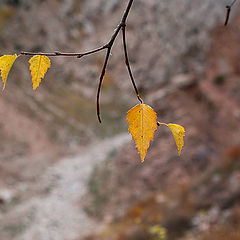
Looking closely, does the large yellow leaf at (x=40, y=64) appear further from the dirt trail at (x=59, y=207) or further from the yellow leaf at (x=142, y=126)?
the dirt trail at (x=59, y=207)

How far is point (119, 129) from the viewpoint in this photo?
14.5 metres

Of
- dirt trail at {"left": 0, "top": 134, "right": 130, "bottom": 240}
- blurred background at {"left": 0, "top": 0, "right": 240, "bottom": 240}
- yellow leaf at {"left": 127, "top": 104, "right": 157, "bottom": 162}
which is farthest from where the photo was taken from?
dirt trail at {"left": 0, "top": 134, "right": 130, "bottom": 240}

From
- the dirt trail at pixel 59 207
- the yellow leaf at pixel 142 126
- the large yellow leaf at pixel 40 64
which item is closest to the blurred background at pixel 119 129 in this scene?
the dirt trail at pixel 59 207

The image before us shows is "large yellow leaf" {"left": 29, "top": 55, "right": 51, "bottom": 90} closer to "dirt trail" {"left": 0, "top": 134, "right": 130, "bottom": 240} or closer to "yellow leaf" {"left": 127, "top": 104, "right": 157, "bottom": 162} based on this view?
"yellow leaf" {"left": 127, "top": 104, "right": 157, "bottom": 162}

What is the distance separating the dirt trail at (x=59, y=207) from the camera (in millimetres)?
7684

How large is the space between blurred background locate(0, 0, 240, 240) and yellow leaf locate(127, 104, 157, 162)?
13.2 feet

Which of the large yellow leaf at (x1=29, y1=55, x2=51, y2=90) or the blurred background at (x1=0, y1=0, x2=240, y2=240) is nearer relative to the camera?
the large yellow leaf at (x1=29, y1=55, x2=51, y2=90)

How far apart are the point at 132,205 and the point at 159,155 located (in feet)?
5.70

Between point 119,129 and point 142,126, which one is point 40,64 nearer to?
point 142,126

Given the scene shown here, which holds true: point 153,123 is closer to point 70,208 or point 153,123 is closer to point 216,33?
point 70,208

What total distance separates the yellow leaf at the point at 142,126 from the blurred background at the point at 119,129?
4.02 metres

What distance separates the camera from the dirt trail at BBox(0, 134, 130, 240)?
7.68 m

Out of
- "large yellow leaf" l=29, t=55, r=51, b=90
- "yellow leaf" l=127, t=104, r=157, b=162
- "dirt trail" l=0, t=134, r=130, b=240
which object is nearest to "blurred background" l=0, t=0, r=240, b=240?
"dirt trail" l=0, t=134, r=130, b=240

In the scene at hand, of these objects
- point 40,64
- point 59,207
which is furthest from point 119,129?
point 40,64
